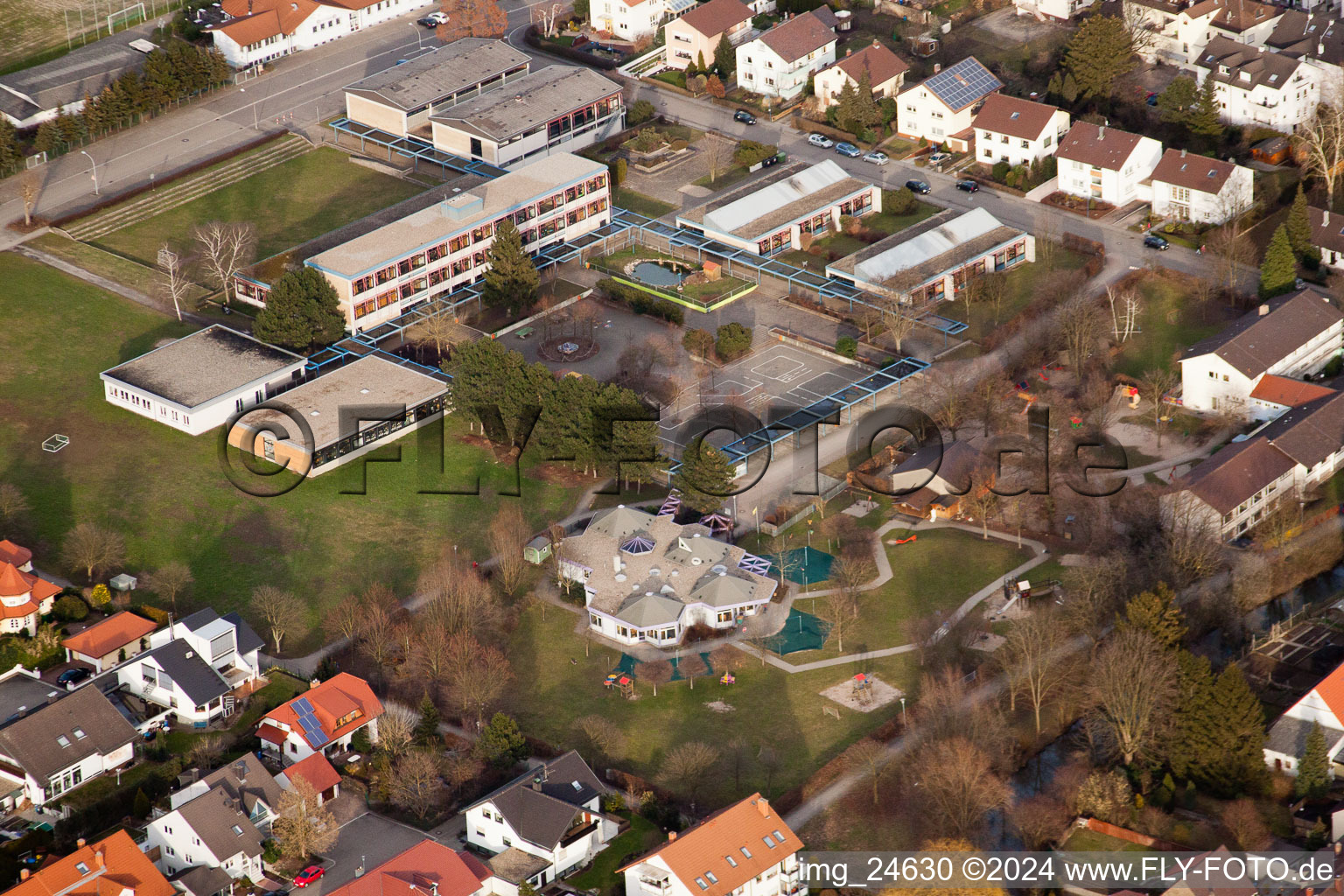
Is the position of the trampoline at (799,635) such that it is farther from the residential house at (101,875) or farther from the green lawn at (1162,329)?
the residential house at (101,875)

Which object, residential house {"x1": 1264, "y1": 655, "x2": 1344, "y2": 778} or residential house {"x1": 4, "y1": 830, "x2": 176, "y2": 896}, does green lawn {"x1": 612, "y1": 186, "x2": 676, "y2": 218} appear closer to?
residential house {"x1": 1264, "y1": 655, "x2": 1344, "y2": 778}

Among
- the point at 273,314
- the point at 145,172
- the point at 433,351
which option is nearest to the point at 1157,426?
the point at 433,351

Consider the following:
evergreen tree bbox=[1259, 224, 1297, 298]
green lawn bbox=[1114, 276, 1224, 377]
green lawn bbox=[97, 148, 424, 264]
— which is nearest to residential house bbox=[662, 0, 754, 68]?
green lawn bbox=[97, 148, 424, 264]

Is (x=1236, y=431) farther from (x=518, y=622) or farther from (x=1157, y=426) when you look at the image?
(x=518, y=622)

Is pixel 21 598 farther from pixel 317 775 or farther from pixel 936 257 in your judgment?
pixel 936 257

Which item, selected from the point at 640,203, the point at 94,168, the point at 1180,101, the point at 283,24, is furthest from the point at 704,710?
the point at 283,24
